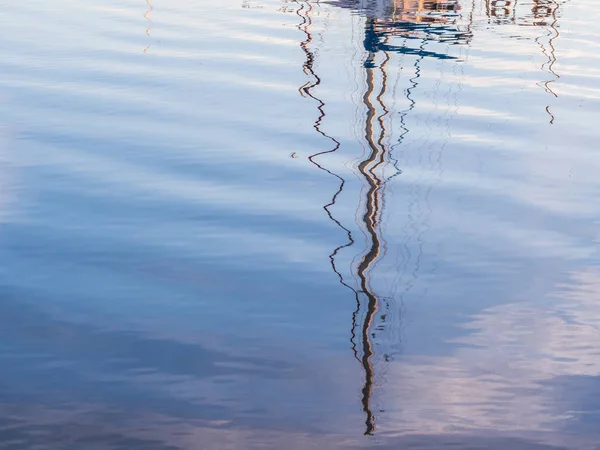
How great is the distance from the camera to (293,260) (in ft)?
35.4

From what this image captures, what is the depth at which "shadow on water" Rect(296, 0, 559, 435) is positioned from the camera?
9.73m

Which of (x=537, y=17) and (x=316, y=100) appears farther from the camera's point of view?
(x=537, y=17)

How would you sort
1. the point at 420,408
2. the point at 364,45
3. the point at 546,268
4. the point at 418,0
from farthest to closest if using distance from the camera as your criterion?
the point at 418,0, the point at 364,45, the point at 546,268, the point at 420,408

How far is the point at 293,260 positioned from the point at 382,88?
12599 millimetres

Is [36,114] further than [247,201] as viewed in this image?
Yes

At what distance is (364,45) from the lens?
29.3 meters

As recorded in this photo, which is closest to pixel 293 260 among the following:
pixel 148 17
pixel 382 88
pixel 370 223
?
pixel 370 223

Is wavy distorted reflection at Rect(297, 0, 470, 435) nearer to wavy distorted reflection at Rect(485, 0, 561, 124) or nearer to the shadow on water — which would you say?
the shadow on water

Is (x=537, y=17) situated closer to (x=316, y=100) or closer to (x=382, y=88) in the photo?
(x=382, y=88)

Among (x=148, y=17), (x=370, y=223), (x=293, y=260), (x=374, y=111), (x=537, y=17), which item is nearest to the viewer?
(x=293, y=260)

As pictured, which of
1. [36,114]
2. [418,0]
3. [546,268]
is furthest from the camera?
[418,0]

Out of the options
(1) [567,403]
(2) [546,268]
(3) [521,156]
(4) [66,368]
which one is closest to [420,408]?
(1) [567,403]

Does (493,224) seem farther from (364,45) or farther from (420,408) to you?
(364,45)

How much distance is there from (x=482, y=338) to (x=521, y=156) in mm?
7390
